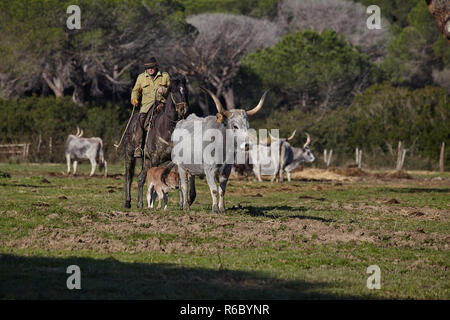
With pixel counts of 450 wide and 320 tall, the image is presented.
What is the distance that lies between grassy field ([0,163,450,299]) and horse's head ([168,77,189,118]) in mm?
2212

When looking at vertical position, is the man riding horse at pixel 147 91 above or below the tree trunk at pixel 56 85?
below

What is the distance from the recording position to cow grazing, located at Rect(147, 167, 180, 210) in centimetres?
1529

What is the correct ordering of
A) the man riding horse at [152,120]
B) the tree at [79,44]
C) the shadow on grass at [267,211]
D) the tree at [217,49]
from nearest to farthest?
the shadow on grass at [267,211], the man riding horse at [152,120], the tree at [79,44], the tree at [217,49]

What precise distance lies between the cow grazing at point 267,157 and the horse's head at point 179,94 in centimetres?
1570

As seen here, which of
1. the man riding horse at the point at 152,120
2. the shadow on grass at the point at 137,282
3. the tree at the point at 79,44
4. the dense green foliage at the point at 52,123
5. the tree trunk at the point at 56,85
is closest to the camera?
the shadow on grass at the point at 137,282

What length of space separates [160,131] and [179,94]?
0.92 metres

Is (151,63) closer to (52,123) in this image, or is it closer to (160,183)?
(160,183)

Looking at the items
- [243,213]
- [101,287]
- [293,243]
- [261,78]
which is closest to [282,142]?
[243,213]

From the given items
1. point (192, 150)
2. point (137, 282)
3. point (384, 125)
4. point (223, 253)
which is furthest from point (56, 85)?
point (137, 282)

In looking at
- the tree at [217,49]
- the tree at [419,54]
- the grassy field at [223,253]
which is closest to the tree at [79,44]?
the tree at [217,49]

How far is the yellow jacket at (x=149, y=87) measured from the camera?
51.6 ft

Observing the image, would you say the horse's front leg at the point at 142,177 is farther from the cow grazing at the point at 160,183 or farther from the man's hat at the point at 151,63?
the man's hat at the point at 151,63
